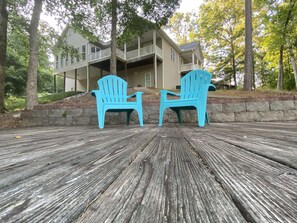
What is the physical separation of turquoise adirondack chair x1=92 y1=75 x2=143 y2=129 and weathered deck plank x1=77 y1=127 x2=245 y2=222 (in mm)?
2097

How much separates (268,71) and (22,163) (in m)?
22.8

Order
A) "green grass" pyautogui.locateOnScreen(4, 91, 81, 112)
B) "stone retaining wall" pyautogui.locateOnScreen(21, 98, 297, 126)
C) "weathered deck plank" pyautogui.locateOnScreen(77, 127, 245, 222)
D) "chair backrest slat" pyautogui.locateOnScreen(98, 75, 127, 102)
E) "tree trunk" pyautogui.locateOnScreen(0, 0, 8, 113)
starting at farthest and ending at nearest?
1. "green grass" pyautogui.locateOnScreen(4, 91, 81, 112)
2. "tree trunk" pyautogui.locateOnScreen(0, 0, 8, 113)
3. "stone retaining wall" pyautogui.locateOnScreen(21, 98, 297, 126)
4. "chair backrest slat" pyautogui.locateOnScreen(98, 75, 127, 102)
5. "weathered deck plank" pyautogui.locateOnScreen(77, 127, 245, 222)

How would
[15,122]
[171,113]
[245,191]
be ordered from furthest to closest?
[15,122] → [171,113] → [245,191]

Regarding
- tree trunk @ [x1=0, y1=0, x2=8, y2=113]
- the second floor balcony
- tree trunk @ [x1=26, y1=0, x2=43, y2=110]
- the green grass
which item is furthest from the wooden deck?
the second floor balcony

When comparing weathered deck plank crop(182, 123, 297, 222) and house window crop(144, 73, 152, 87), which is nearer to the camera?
weathered deck plank crop(182, 123, 297, 222)

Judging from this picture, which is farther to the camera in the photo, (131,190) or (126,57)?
(126,57)

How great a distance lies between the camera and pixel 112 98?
3025mm

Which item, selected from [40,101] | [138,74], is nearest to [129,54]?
[138,74]

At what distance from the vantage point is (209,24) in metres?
13.0

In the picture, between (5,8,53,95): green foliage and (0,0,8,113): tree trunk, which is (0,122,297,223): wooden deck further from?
(5,8,53,95): green foliage

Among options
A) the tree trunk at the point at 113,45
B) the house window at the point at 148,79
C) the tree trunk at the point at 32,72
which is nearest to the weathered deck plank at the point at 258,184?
the tree trunk at the point at 32,72

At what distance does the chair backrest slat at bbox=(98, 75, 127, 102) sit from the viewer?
114 inches

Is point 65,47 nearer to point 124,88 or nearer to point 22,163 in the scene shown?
point 124,88

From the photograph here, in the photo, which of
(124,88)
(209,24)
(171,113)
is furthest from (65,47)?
(209,24)
